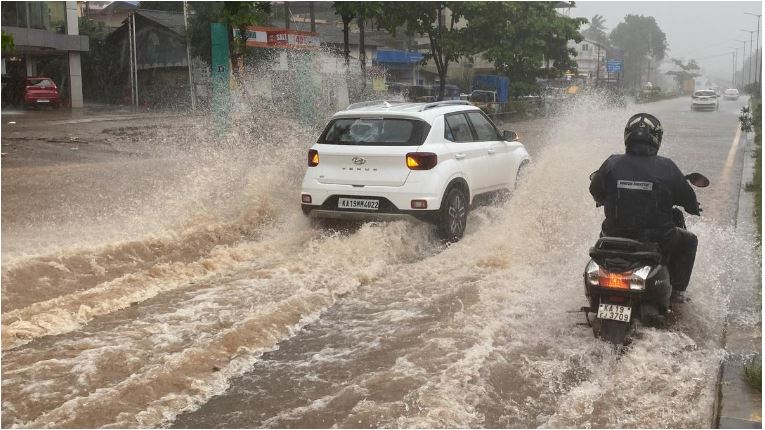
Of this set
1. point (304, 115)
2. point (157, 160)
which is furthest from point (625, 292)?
point (304, 115)

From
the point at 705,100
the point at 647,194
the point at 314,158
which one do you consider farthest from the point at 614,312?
the point at 705,100

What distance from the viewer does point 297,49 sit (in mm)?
23703

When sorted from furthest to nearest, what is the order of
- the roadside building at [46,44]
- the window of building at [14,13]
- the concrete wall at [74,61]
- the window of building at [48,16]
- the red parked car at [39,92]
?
1. the concrete wall at [74,61]
2. the window of building at [48,16]
3. the roadside building at [46,44]
4. the window of building at [14,13]
5. the red parked car at [39,92]

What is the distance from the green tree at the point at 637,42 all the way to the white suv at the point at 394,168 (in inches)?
4624

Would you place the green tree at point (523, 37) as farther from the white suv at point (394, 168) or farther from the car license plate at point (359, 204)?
the car license plate at point (359, 204)

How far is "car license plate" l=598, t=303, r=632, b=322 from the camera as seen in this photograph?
Answer: 17.2 feet

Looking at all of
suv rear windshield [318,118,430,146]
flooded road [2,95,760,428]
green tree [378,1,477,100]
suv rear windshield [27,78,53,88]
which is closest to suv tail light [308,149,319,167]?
suv rear windshield [318,118,430,146]

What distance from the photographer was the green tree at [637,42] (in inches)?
4737

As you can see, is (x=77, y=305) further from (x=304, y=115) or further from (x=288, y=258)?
(x=304, y=115)

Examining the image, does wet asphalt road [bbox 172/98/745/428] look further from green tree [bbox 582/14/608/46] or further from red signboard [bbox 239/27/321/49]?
green tree [bbox 582/14/608/46]

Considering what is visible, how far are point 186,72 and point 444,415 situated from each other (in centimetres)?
4355

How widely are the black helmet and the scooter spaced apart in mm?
739

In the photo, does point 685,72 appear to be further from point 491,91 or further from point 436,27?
point 436,27

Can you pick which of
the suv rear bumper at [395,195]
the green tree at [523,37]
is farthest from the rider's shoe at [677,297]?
the green tree at [523,37]
